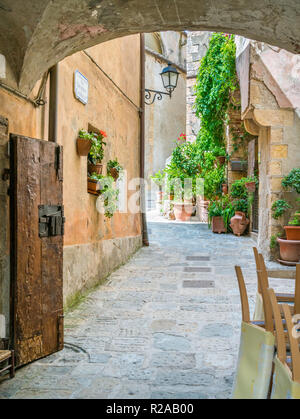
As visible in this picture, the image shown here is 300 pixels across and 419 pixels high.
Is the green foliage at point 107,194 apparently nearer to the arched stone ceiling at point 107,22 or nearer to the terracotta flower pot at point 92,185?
the terracotta flower pot at point 92,185

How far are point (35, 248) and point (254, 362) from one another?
1616 millimetres

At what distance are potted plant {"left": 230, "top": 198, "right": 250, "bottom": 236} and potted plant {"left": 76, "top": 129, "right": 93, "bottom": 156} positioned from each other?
6.04m

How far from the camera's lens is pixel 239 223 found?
9.37m

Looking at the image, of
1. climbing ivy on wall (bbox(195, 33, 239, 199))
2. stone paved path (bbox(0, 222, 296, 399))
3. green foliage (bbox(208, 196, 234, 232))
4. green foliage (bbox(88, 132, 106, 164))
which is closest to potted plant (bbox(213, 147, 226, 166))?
climbing ivy on wall (bbox(195, 33, 239, 199))

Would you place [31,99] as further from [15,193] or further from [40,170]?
[15,193]

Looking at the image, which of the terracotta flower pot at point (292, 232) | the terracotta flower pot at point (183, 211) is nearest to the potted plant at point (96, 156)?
the terracotta flower pot at point (292, 232)

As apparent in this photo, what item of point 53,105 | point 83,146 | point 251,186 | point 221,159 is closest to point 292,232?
point 251,186

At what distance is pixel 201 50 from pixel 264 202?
1124 centimetres

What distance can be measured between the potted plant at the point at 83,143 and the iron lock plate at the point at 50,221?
138 cm

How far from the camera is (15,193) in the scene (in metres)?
2.45

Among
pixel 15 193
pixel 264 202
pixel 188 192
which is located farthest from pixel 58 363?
pixel 188 192

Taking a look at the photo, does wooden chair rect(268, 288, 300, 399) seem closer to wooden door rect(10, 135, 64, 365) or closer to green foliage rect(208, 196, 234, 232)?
wooden door rect(10, 135, 64, 365)

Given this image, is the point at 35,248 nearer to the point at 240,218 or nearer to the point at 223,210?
the point at 240,218

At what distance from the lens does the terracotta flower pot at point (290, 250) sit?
18.6ft
